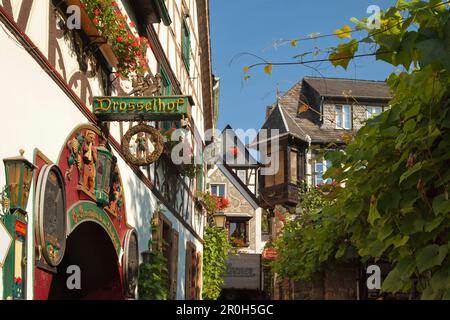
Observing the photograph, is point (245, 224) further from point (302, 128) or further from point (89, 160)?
point (89, 160)

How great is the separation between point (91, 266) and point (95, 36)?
9.59 ft

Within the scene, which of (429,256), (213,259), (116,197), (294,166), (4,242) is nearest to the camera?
(429,256)

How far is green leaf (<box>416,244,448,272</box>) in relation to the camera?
409 centimetres

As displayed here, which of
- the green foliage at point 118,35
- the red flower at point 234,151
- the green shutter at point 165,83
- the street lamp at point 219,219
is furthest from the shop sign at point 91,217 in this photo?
the red flower at point 234,151

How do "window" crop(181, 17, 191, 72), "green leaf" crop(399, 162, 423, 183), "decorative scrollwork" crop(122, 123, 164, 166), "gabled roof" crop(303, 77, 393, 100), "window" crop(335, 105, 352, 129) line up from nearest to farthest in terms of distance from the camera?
"green leaf" crop(399, 162, 423, 183), "decorative scrollwork" crop(122, 123, 164, 166), "window" crop(181, 17, 191, 72), "window" crop(335, 105, 352, 129), "gabled roof" crop(303, 77, 393, 100)

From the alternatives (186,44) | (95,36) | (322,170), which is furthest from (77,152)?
(322,170)

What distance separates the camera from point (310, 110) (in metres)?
33.3

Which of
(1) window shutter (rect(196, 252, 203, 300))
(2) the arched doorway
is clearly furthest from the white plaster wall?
(1) window shutter (rect(196, 252, 203, 300))

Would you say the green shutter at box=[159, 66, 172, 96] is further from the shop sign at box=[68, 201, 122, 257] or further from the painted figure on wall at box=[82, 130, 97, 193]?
the painted figure on wall at box=[82, 130, 97, 193]

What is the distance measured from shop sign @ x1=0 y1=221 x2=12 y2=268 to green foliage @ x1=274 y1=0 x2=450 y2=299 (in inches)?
93.3

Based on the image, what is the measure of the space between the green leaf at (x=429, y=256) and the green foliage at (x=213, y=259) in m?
15.1
